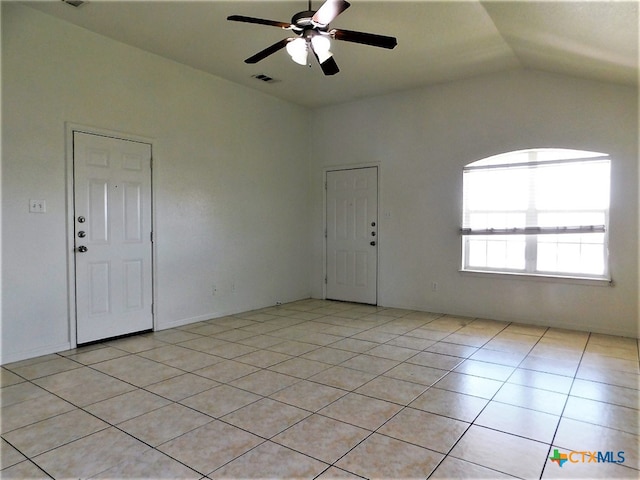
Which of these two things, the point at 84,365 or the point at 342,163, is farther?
the point at 342,163

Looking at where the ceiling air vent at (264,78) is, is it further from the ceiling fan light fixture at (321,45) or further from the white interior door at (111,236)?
the ceiling fan light fixture at (321,45)

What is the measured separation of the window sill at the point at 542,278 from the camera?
4487 mm

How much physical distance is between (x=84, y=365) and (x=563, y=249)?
16.8ft

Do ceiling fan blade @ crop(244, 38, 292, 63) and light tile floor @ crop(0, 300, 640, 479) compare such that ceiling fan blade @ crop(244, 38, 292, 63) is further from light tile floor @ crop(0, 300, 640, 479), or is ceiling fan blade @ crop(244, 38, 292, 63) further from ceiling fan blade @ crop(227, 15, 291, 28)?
light tile floor @ crop(0, 300, 640, 479)

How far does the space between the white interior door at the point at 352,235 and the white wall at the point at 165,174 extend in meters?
0.49

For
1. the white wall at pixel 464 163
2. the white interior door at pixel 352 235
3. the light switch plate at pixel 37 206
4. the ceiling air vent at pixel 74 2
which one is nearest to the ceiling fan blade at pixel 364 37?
the ceiling air vent at pixel 74 2

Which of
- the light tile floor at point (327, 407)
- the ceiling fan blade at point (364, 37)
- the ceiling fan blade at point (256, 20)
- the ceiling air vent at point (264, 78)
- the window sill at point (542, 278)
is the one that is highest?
the ceiling air vent at point (264, 78)

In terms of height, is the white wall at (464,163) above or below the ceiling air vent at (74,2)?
below

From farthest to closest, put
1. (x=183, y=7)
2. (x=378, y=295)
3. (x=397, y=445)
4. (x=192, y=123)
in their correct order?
(x=378, y=295) → (x=192, y=123) → (x=183, y=7) → (x=397, y=445)

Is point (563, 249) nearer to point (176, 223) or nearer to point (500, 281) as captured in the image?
point (500, 281)

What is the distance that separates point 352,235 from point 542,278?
2680 millimetres

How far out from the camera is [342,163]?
6.43 m

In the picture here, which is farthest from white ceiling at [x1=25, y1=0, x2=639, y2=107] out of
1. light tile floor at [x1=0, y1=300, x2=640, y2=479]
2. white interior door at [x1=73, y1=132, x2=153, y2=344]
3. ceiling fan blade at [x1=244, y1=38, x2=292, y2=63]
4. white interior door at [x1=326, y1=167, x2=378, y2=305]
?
light tile floor at [x1=0, y1=300, x2=640, y2=479]

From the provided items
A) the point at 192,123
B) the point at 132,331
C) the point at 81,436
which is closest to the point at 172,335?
the point at 132,331
